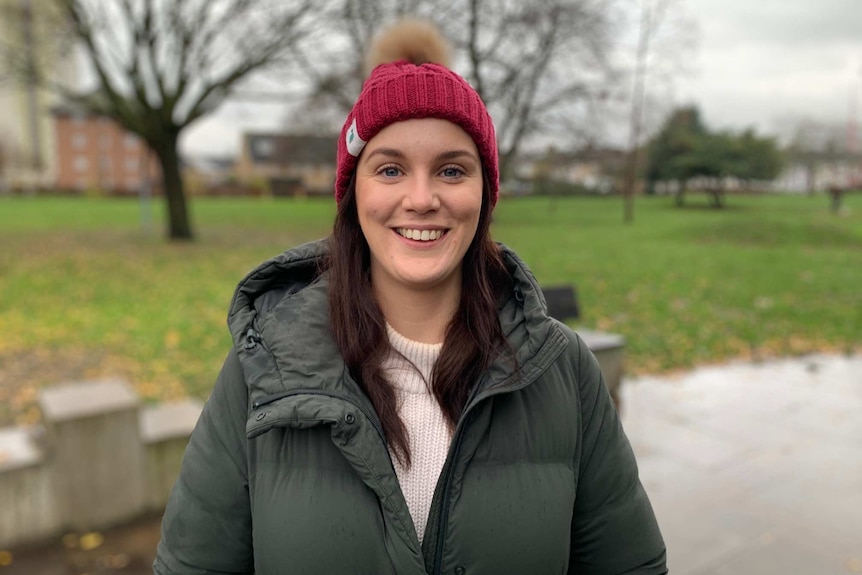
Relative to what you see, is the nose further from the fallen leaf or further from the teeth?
the fallen leaf

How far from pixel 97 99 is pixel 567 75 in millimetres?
13326

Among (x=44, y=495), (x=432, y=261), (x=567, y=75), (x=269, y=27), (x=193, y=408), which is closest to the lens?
(x=432, y=261)

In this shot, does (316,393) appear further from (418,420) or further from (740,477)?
(740,477)

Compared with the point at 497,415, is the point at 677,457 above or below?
below

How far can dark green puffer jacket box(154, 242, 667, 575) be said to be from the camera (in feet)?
4.33

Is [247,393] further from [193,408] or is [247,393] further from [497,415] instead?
[193,408]

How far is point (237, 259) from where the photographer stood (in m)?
14.9

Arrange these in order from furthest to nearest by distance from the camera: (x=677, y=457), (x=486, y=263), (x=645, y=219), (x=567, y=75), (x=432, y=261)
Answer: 1. (x=645, y=219)
2. (x=567, y=75)
3. (x=677, y=457)
4. (x=486, y=263)
5. (x=432, y=261)

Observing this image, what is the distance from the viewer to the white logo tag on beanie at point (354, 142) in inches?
58.7

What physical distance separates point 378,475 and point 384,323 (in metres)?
0.38

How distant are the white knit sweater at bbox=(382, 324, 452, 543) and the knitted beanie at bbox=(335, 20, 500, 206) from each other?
42 cm

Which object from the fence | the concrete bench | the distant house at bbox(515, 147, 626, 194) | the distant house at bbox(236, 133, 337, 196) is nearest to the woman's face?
the fence

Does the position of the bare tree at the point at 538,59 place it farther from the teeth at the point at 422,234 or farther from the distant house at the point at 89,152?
the distant house at the point at 89,152

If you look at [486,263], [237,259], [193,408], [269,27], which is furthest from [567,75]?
[486,263]
